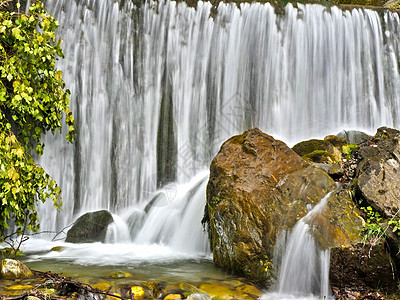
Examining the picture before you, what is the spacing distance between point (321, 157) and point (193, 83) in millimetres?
5037

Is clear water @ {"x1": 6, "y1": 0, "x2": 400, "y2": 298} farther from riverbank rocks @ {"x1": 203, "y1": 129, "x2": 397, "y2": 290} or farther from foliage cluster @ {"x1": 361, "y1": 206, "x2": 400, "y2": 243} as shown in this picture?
foliage cluster @ {"x1": 361, "y1": 206, "x2": 400, "y2": 243}

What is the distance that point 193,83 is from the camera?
11.0 meters

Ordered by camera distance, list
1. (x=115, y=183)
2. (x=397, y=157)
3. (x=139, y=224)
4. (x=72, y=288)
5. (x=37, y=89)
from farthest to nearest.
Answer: (x=115, y=183) → (x=139, y=224) → (x=37, y=89) → (x=397, y=157) → (x=72, y=288)

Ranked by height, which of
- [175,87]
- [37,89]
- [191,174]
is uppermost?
[175,87]

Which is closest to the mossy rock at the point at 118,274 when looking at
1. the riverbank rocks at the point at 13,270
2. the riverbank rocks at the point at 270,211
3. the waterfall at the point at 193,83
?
the riverbank rocks at the point at 13,270

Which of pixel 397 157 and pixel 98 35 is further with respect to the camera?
pixel 98 35

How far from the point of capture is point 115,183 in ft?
32.7

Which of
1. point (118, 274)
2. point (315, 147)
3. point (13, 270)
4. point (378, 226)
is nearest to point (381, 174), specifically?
point (378, 226)

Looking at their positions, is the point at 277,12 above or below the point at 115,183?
above

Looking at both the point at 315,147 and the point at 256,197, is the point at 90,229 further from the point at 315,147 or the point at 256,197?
the point at 315,147

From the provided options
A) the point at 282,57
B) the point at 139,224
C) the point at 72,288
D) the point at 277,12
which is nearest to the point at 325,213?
the point at 72,288

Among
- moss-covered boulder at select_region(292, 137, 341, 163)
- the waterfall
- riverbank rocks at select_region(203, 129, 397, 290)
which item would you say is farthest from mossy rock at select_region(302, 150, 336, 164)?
the waterfall

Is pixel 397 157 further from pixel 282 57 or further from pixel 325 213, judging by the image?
pixel 282 57

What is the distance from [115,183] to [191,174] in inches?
73.0
